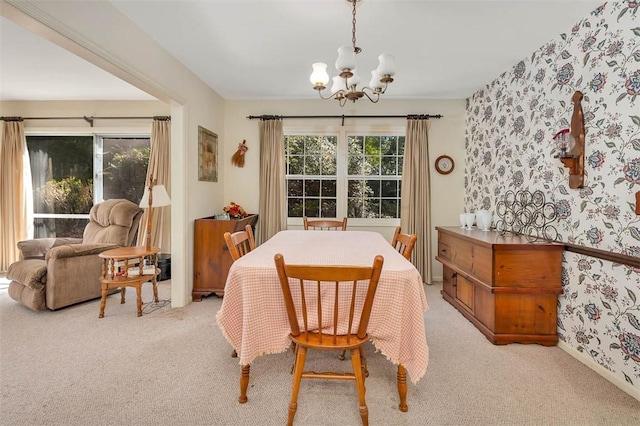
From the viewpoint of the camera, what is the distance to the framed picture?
3.57 meters

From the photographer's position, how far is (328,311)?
1603 mm

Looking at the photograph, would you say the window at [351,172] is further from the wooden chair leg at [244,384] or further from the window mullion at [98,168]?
the wooden chair leg at [244,384]

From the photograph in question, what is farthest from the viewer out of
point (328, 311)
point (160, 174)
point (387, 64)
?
point (160, 174)

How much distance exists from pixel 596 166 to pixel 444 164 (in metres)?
2.14

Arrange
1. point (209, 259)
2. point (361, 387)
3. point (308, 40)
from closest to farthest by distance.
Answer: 1. point (361, 387)
2. point (308, 40)
3. point (209, 259)

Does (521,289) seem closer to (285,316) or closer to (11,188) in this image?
(285,316)

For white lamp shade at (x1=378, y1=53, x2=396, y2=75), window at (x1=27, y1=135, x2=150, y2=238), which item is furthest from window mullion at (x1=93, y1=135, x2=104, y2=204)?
white lamp shade at (x1=378, y1=53, x2=396, y2=75)

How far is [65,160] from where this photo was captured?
462 cm

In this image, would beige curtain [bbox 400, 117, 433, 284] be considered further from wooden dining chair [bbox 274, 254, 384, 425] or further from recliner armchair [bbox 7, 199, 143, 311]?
recliner armchair [bbox 7, 199, 143, 311]

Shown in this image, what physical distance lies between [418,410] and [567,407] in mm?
843

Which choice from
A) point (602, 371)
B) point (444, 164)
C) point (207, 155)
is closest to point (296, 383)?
point (602, 371)

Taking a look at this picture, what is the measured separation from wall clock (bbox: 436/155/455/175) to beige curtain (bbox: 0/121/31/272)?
19.5 ft

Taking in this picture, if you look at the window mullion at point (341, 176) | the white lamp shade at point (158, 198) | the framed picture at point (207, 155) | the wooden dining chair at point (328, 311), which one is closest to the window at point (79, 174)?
the framed picture at point (207, 155)

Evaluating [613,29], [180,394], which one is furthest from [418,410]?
[613,29]
